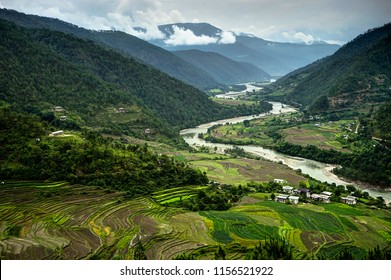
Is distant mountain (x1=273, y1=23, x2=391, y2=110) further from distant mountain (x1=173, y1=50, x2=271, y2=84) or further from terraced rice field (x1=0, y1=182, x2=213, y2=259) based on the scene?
distant mountain (x1=173, y1=50, x2=271, y2=84)

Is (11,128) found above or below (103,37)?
below

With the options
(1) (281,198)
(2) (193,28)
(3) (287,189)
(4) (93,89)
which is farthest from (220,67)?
(1) (281,198)

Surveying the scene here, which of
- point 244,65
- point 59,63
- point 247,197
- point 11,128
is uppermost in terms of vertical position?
point 244,65

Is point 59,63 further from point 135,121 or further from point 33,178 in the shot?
point 33,178

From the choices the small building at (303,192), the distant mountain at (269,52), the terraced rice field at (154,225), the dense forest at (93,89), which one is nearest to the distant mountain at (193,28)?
the dense forest at (93,89)

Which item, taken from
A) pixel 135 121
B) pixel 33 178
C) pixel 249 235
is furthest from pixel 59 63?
pixel 249 235

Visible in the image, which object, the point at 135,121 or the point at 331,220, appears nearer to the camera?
the point at 331,220

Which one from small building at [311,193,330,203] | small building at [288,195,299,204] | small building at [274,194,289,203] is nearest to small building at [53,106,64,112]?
small building at [274,194,289,203]
